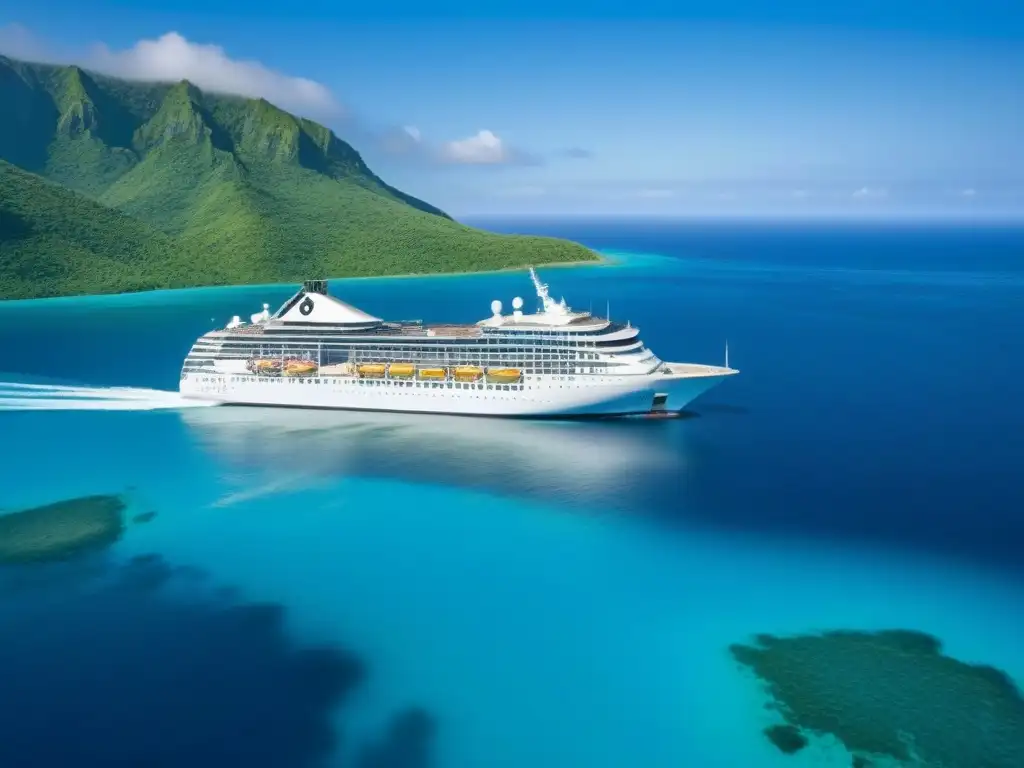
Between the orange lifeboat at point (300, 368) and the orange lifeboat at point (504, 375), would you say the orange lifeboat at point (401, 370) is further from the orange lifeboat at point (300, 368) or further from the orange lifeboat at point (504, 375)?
the orange lifeboat at point (300, 368)

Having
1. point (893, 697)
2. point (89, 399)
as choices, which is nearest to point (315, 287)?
point (89, 399)

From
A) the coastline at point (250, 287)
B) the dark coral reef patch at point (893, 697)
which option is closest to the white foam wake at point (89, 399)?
the dark coral reef patch at point (893, 697)

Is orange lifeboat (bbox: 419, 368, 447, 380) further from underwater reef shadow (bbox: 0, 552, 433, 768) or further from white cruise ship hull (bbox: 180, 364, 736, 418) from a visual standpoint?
underwater reef shadow (bbox: 0, 552, 433, 768)

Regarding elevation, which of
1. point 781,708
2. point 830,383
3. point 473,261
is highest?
point 473,261

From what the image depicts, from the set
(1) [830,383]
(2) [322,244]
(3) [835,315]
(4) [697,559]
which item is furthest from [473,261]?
(4) [697,559]

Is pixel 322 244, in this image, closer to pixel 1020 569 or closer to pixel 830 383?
pixel 830 383

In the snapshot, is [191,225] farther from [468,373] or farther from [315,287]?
[468,373]

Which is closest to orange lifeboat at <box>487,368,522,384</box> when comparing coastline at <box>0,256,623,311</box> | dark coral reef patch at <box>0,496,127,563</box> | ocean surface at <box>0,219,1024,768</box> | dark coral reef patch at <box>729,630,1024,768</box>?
ocean surface at <box>0,219,1024,768</box>
